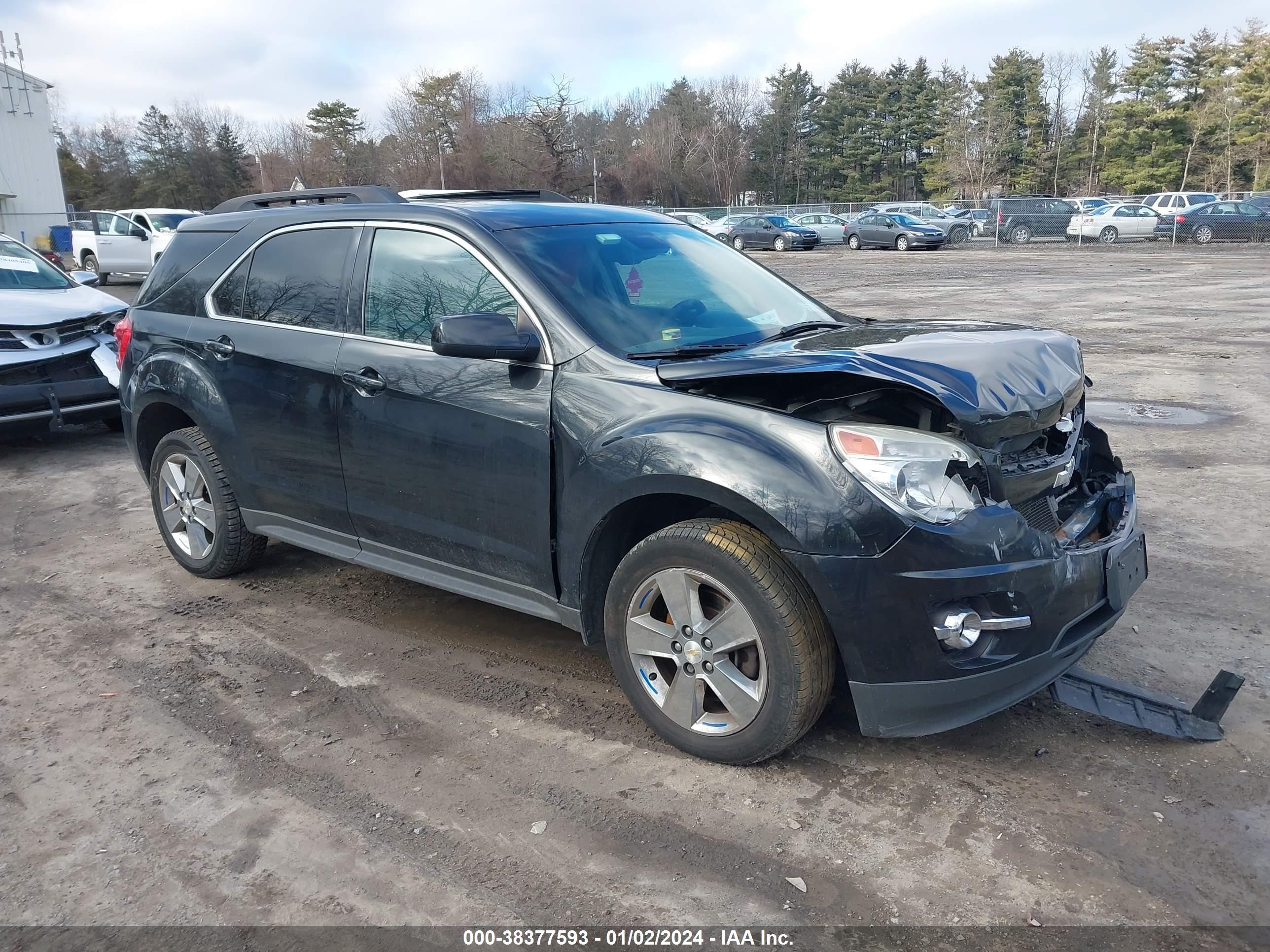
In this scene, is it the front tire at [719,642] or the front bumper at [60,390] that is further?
the front bumper at [60,390]

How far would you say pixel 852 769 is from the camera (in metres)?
3.34

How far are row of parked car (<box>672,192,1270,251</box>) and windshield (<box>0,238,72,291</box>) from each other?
85.6ft

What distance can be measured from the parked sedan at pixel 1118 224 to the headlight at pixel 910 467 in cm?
3767

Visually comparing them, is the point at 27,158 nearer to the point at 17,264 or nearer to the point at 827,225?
the point at 827,225

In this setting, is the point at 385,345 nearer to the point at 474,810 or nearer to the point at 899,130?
the point at 474,810

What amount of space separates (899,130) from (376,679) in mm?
84526

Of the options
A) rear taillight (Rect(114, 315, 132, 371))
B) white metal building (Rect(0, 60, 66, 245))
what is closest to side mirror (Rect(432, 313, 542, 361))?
rear taillight (Rect(114, 315, 132, 371))

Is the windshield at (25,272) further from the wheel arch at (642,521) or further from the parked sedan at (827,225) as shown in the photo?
the parked sedan at (827,225)

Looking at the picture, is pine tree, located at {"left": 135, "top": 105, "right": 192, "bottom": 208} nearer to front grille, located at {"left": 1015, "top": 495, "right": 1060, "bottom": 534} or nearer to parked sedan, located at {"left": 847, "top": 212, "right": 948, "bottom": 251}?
parked sedan, located at {"left": 847, "top": 212, "right": 948, "bottom": 251}

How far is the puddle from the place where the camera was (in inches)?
326

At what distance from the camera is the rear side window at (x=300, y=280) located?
438 cm

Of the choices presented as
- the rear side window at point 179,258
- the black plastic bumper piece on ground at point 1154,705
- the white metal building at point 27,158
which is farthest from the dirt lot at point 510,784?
the white metal building at point 27,158

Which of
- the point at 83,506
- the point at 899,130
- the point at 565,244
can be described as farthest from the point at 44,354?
the point at 899,130

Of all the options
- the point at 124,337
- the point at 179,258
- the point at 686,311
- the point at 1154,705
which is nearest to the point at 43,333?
the point at 124,337
